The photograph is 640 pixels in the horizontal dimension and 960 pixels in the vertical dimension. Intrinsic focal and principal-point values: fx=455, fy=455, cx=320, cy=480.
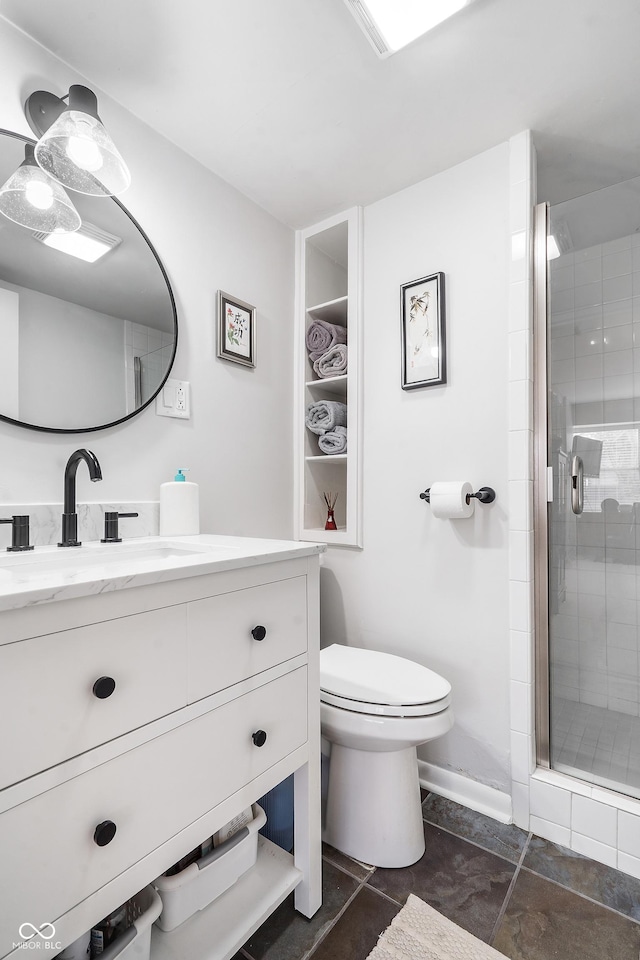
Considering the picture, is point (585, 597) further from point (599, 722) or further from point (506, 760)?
point (506, 760)

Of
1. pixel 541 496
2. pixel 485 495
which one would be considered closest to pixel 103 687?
pixel 485 495

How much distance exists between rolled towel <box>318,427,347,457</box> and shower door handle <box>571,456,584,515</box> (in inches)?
33.8

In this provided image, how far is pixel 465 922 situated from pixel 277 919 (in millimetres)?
454

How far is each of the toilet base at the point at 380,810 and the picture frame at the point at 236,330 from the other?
1.39 meters

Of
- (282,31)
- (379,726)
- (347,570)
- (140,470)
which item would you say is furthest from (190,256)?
(379,726)

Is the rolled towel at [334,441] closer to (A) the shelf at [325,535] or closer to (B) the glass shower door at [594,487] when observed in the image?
(A) the shelf at [325,535]

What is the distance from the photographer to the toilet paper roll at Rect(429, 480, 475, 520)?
1.52 metres

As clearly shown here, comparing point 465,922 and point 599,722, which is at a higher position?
point 599,722

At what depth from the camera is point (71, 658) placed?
2.14ft

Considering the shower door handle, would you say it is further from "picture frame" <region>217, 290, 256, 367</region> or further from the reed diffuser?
"picture frame" <region>217, 290, 256, 367</region>

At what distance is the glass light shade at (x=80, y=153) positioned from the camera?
3.36 feet

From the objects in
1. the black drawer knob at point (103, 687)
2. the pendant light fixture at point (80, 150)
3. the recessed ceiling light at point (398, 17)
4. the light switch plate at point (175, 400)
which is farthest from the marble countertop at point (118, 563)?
the recessed ceiling light at point (398, 17)

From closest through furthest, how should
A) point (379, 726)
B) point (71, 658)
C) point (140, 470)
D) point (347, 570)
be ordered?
point (71, 658) < point (379, 726) < point (140, 470) < point (347, 570)

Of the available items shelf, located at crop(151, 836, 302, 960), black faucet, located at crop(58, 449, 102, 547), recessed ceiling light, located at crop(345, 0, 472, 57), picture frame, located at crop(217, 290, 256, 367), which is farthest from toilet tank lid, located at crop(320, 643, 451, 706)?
Result: recessed ceiling light, located at crop(345, 0, 472, 57)
